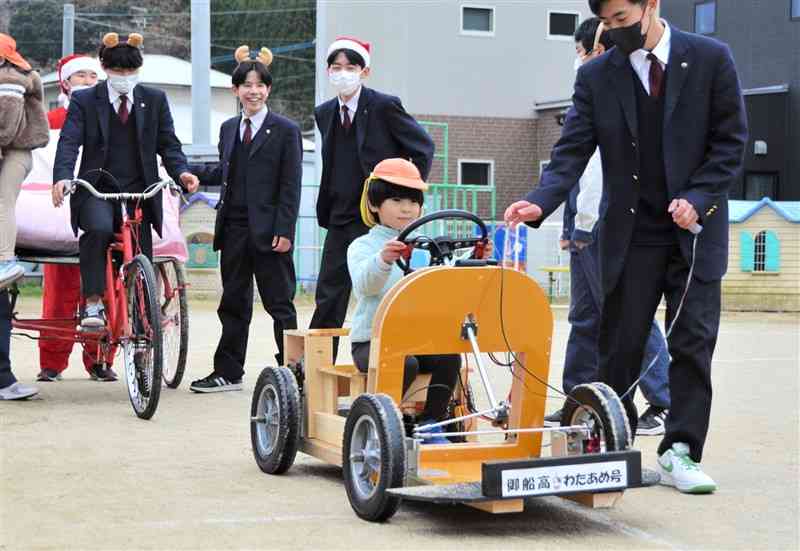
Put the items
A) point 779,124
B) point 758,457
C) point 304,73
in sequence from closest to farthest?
point 758,457, point 779,124, point 304,73

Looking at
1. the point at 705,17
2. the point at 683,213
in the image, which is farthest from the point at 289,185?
the point at 705,17

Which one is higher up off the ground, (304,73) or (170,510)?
(304,73)

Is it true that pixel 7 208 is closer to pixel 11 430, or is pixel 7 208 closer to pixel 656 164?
pixel 11 430

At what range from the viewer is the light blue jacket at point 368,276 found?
6.14 m

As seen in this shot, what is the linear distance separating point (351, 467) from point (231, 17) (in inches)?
3186

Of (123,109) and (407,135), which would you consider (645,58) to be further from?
(123,109)

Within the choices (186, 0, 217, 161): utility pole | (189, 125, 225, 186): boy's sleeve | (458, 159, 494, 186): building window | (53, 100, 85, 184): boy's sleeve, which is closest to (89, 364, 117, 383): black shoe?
(189, 125, 225, 186): boy's sleeve

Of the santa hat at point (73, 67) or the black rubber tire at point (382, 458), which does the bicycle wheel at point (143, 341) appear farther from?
the black rubber tire at point (382, 458)

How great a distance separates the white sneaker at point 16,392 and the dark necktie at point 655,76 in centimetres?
474

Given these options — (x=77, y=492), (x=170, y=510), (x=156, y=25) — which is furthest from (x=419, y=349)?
(x=156, y=25)

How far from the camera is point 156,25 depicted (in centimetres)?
9119

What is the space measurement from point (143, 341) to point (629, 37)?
3.86 meters

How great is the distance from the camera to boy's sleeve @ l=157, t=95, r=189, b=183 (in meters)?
9.66

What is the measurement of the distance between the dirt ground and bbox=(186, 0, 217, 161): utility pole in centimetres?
1740
